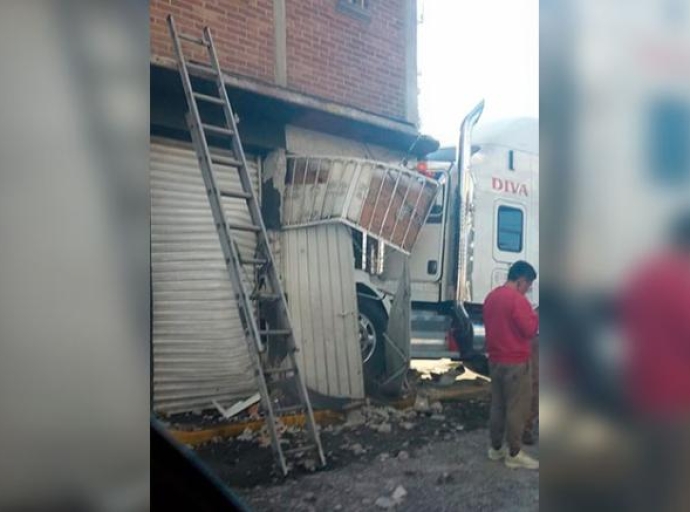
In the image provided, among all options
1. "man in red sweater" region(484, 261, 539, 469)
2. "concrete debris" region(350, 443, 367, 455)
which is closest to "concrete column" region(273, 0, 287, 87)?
"man in red sweater" region(484, 261, 539, 469)

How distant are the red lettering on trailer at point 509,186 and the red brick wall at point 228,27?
455 millimetres

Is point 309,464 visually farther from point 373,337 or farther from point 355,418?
point 373,337

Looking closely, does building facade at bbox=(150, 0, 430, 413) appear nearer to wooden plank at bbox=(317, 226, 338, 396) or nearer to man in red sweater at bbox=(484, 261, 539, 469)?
wooden plank at bbox=(317, 226, 338, 396)

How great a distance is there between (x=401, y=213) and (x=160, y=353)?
0.52 m

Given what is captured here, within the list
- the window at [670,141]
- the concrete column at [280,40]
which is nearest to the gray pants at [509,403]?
the window at [670,141]

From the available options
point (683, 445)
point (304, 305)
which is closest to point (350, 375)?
point (304, 305)

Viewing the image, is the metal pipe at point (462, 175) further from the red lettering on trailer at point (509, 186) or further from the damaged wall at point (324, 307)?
the damaged wall at point (324, 307)

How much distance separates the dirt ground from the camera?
1.06 metres

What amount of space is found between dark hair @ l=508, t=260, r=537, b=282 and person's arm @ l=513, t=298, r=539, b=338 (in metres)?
0.04

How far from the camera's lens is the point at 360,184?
1.18m

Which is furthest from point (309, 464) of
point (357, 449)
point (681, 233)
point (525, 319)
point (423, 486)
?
point (681, 233)

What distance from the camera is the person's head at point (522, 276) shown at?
1013 mm

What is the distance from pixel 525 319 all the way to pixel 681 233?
0.84 feet

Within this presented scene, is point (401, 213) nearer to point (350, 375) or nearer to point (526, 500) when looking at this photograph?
point (350, 375)
